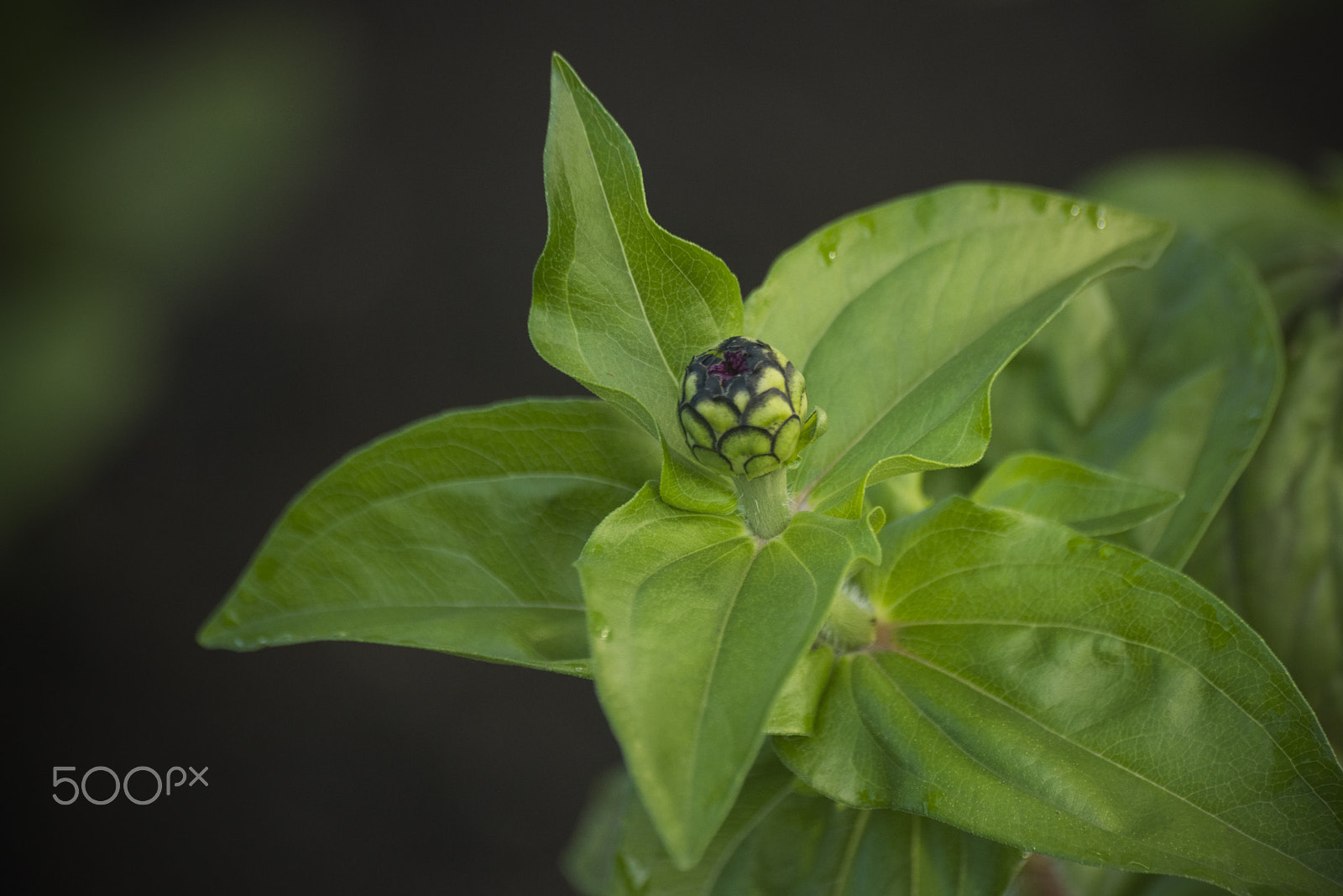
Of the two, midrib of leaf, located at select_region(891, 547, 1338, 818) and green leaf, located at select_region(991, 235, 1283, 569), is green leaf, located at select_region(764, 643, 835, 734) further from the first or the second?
green leaf, located at select_region(991, 235, 1283, 569)

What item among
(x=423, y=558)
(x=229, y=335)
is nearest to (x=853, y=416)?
(x=423, y=558)

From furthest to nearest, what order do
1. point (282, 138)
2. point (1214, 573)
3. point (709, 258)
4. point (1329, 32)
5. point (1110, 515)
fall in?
point (282, 138) → point (1329, 32) → point (1214, 573) → point (1110, 515) → point (709, 258)

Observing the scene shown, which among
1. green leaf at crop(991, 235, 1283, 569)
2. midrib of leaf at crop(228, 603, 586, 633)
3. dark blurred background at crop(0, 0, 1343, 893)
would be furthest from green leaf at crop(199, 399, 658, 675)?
dark blurred background at crop(0, 0, 1343, 893)

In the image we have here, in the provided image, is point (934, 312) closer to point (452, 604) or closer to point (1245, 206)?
point (452, 604)

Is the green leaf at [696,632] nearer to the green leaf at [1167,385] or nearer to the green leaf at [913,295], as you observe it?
the green leaf at [913,295]

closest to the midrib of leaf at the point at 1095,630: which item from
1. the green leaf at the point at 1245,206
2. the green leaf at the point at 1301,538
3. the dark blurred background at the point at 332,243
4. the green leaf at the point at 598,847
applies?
the green leaf at the point at 1301,538

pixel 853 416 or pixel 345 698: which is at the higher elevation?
pixel 853 416

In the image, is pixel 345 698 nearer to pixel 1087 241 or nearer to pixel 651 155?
pixel 651 155
